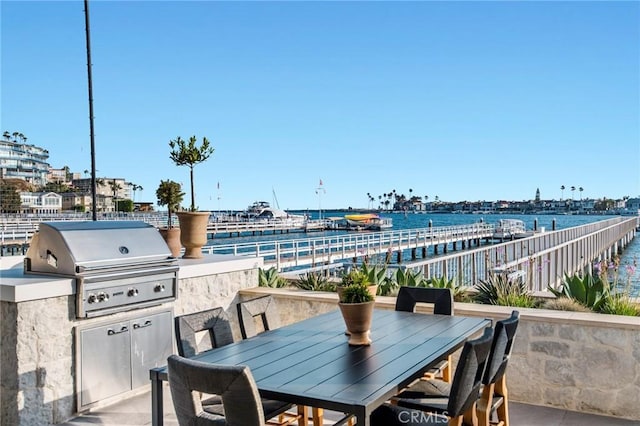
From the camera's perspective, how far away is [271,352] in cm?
271

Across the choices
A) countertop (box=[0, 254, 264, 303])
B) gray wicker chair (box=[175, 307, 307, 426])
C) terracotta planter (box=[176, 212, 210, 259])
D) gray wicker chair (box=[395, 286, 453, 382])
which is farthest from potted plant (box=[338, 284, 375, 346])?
terracotta planter (box=[176, 212, 210, 259])

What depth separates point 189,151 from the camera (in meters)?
5.78

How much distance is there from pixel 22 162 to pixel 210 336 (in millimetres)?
105804

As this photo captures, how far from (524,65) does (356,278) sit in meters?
15.1

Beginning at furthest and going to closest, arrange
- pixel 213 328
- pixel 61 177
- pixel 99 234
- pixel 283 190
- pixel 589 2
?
pixel 61 177, pixel 283 190, pixel 589 2, pixel 99 234, pixel 213 328

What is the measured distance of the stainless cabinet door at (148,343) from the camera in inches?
170

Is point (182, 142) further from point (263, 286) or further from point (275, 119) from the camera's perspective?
point (275, 119)

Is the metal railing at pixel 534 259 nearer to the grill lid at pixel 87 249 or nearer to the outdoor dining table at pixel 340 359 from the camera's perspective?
the outdoor dining table at pixel 340 359

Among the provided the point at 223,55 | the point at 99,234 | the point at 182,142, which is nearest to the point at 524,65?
the point at 223,55

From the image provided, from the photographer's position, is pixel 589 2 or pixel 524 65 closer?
pixel 589 2

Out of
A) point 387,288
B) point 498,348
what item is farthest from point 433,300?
point 498,348

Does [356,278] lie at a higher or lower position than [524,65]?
lower

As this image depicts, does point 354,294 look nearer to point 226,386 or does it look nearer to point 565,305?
point 226,386

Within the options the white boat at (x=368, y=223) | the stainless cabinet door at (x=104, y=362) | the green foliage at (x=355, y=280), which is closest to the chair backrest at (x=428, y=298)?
the green foliage at (x=355, y=280)
